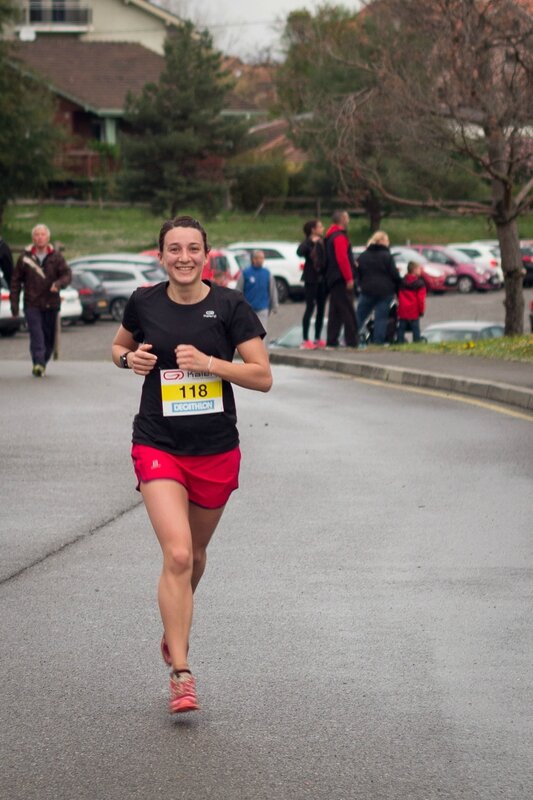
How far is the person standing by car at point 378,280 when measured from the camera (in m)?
24.3

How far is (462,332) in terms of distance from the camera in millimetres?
27016

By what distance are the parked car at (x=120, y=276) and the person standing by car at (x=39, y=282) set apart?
22189mm

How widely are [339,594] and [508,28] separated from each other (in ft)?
62.9

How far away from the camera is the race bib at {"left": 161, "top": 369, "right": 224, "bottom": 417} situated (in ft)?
20.3

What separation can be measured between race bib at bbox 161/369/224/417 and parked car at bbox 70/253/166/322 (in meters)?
36.2

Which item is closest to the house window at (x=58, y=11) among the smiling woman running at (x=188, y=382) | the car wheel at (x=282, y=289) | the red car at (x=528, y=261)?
the red car at (x=528, y=261)

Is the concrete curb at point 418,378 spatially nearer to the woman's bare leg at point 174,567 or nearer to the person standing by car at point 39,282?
the person standing by car at point 39,282

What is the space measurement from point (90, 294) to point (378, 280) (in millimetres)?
18088

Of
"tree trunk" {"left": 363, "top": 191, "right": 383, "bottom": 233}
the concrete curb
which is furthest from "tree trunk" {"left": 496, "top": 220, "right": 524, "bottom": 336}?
"tree trunk" {"left": 363, "top": 191, "right": 383, "bottom": 233}

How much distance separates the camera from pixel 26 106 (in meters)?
60.8

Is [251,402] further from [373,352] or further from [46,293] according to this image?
[373,352]

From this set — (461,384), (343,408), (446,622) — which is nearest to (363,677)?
(446,622)

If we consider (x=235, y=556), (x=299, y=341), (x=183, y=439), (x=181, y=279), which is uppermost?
(x=181, y=279)

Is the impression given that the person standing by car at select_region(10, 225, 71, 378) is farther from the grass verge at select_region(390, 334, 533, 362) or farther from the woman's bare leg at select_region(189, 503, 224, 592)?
the woman's bare leg at select_region(189, 503, 224, 592)
